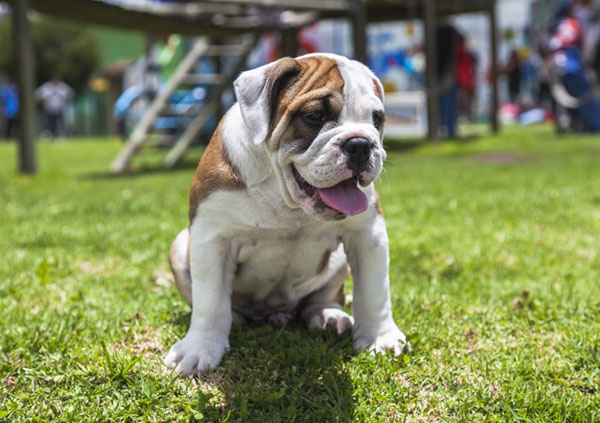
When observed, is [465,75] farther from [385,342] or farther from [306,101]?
[306,101]

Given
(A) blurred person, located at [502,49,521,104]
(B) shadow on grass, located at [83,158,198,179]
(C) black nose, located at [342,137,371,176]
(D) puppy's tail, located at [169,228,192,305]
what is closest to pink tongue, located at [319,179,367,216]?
(C) black nose, located at [342,137,371,176]

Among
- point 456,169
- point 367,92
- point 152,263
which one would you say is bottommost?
point 456,169

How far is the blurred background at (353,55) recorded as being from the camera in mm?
9727

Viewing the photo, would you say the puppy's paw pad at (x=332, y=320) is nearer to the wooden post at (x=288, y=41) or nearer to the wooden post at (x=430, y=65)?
the wooden post at (x=288, y=41)

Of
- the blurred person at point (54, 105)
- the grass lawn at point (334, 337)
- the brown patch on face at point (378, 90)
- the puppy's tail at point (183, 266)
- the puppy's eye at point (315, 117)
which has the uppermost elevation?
the brown patch on face at point (378, 90)

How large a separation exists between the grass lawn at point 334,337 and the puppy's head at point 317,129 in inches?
17.7

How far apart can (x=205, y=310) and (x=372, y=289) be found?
2.31 feet

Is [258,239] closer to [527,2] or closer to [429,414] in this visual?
[429,414]


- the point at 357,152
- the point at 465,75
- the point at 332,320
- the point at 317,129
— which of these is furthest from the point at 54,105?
the point at 357,152

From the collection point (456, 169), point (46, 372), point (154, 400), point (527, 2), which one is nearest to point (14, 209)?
point (46, 372)

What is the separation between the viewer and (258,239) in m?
2.59

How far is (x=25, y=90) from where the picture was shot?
909 cm

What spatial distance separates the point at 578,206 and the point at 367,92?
4.01m

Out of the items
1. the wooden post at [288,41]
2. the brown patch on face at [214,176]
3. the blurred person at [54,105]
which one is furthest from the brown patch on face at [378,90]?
the blurred person at [54,105]
